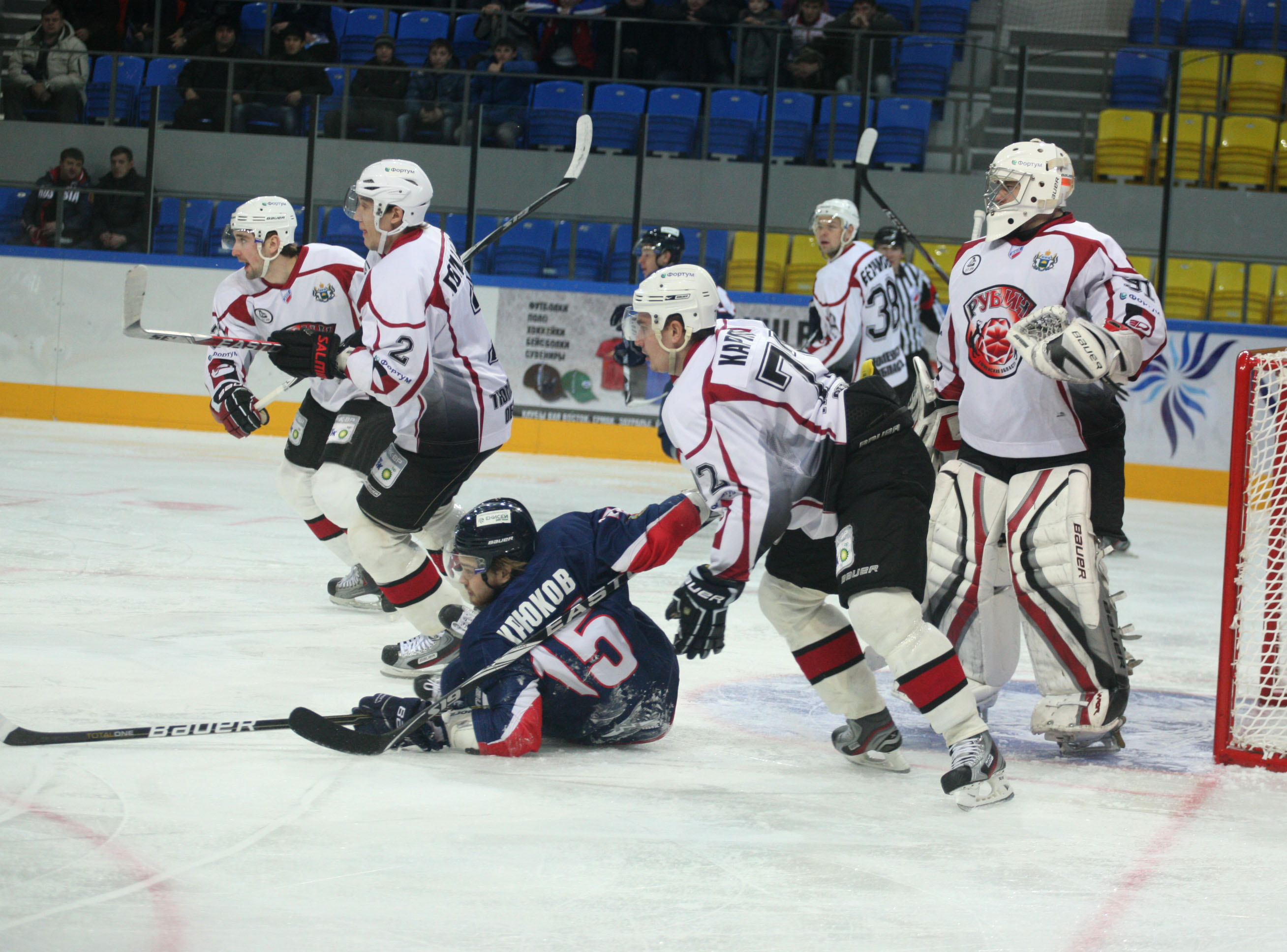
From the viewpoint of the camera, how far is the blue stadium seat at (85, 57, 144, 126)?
9.55 m

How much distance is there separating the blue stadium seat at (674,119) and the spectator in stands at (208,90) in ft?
9.02

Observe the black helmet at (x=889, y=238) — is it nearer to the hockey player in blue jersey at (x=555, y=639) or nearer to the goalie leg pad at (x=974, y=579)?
the goalie leg pad at (x=974, y=579)

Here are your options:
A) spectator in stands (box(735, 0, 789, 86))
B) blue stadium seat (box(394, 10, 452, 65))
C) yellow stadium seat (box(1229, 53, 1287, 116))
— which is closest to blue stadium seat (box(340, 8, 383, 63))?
blue stadium seat (box(394, 10, 452, 65))

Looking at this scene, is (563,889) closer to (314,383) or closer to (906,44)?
(314,383)

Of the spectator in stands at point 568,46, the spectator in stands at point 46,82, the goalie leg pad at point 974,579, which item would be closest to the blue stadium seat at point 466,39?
the spectator in stands at point 568,46

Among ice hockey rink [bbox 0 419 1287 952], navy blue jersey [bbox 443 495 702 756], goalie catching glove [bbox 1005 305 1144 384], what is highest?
goalie catching glove [bbox 1005 305 1144 384]

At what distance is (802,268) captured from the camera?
31.1ft

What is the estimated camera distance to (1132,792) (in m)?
2.90

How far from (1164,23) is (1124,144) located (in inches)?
91.5

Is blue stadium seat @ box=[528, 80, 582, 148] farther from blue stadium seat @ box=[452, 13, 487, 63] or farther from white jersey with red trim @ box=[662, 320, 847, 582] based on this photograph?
white jersey with red trim @ box=[662, 320, 847, 582]

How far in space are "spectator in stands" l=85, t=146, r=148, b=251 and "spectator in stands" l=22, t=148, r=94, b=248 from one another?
73 mm

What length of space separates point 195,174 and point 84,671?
6.83 metres

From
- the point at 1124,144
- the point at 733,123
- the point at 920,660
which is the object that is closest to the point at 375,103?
the point at 733,123

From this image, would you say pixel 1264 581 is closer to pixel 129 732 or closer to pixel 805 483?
pixel 805 483
